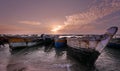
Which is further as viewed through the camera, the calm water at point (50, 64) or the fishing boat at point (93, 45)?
the calm water at point (50, 64)

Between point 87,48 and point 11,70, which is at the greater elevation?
point 87,48

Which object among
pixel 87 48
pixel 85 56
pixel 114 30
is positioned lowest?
pixel 85 56

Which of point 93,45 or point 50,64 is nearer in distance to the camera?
point 93,45

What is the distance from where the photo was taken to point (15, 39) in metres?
25.4

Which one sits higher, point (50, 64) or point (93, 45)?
point (93, 45)

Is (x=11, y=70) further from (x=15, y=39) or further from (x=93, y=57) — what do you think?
(x=15, y=39)

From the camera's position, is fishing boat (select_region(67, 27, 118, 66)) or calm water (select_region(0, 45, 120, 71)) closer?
fishing boat (select_region(67, 27, 118, 66))

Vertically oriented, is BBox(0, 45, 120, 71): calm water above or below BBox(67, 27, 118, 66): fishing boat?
below

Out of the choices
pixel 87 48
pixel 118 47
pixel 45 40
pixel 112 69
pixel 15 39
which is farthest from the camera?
pixel 45 40

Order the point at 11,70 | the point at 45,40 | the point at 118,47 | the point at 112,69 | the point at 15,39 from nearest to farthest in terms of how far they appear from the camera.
A: the point at 11,70 → the point at 112,69 → the point at 15,39 → the point at 118,47 → the point at 45,40

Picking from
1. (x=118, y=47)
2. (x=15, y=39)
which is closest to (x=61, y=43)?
(x=15, y=39)

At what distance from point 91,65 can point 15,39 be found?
1868cm

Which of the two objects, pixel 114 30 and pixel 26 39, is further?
pixel 26 39

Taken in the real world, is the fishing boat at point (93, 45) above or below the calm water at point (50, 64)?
above
